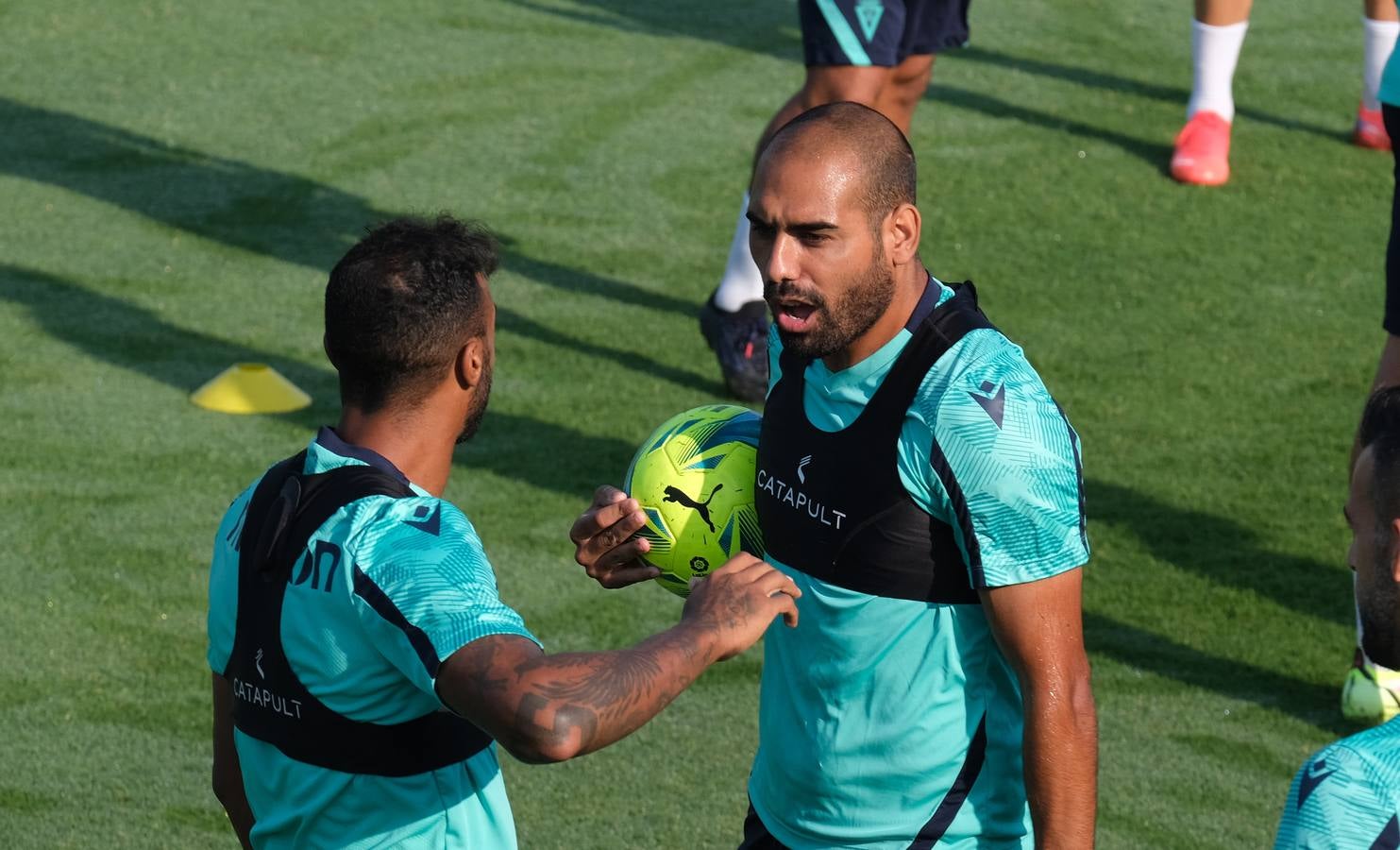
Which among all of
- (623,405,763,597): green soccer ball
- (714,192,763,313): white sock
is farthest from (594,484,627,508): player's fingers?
(714,192,763,313): white sock

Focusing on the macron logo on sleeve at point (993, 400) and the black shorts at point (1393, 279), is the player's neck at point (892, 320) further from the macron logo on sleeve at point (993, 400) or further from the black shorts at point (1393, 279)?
the black shorts at point (1393, 279)

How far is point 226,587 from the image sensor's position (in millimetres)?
3248

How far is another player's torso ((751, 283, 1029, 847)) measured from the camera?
3.36m

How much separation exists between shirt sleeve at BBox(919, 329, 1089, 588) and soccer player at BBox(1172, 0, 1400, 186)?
26.6ft

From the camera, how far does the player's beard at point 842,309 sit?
132 inches

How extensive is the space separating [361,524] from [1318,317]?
23.7ft

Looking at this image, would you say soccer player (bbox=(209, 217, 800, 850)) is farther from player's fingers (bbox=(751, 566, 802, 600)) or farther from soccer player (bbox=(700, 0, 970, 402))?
soccer player (bbox=(700, 0, 970, 402))

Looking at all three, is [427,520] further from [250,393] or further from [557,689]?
Answer: [250,393]

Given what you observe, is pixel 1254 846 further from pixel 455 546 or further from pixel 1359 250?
pixel 1359 250

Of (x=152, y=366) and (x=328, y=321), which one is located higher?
(x=328, y=321)

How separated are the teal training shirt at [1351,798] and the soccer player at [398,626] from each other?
91 centimetres

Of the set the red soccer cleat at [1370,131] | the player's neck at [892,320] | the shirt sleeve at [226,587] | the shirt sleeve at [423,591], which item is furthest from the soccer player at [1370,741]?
the red soccer cleat at [1370,131]

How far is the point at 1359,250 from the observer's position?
32.9 feet

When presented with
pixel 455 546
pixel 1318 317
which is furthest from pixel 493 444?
pixel 455 546
